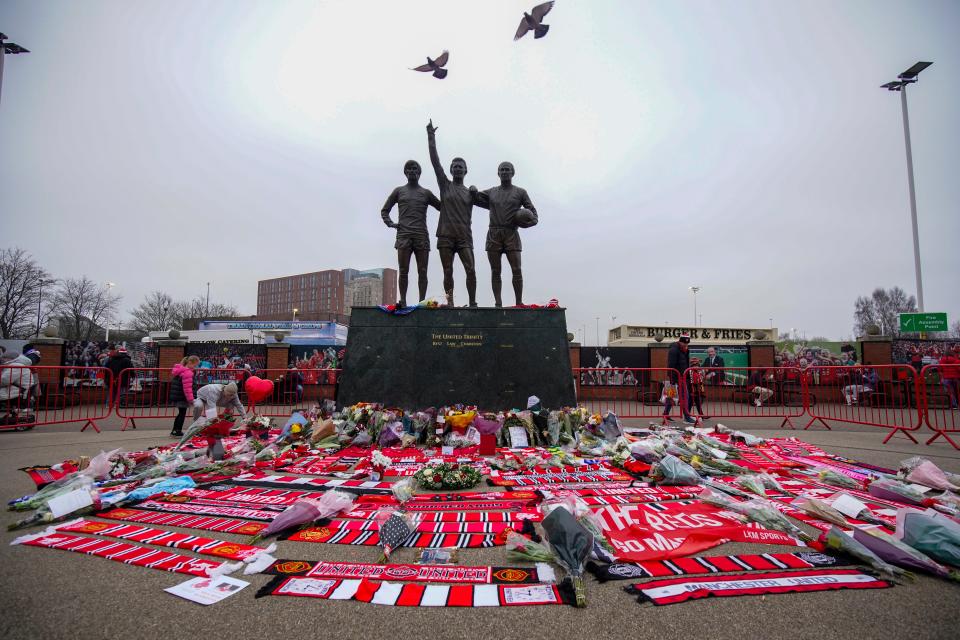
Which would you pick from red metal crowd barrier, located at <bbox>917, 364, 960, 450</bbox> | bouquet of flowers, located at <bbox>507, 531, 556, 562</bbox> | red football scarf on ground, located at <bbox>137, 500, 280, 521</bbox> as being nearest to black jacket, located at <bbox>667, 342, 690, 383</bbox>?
red metal crowd barrier, located at <bbox>917, 364, 960, 450</bbox>

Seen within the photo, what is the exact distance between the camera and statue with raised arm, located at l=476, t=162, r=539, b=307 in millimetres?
8016

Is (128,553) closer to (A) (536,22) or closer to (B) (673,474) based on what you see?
(B) (673,474)

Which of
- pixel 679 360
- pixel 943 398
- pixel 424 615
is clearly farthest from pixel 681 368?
pixel 424 615

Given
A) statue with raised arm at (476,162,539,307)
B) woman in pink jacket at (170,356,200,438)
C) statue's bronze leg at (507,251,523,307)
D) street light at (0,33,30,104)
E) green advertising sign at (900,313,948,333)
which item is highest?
street light at (0,33,30,104)

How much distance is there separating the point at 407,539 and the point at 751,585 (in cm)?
183

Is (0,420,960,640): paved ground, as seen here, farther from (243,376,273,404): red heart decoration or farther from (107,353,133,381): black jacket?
(107,353,133,381): black jacket

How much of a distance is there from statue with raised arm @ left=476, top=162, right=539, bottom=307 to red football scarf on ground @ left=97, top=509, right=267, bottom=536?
5661 mm

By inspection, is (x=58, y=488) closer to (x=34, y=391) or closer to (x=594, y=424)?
(x=594, y=424)

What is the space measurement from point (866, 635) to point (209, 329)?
151 ft

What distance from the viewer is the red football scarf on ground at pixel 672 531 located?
2.43 m

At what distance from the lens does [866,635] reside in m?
1.66

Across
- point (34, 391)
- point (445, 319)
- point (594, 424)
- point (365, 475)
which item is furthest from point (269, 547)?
point (34, 391)

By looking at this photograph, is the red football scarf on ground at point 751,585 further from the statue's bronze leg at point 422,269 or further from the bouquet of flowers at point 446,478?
the statue's bronze leg at point 422,269

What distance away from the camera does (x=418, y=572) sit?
2.20 m
